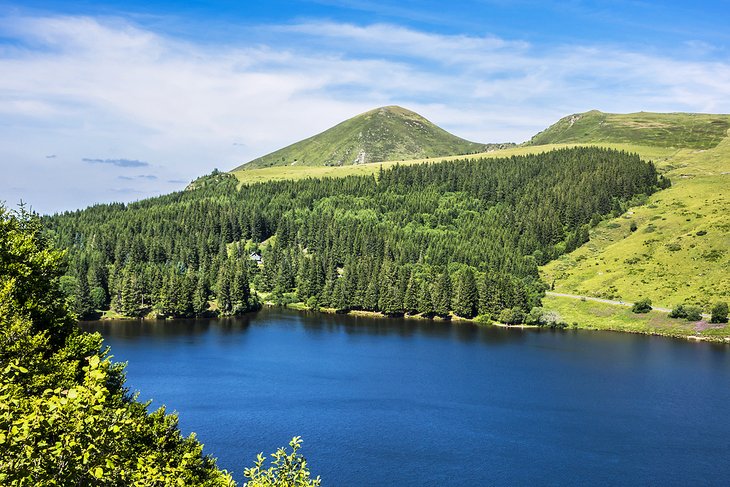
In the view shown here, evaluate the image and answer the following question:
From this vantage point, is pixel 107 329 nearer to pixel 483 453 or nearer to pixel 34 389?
pixel 483 453

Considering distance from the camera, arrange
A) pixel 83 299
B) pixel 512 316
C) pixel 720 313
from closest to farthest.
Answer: pixel 720 313 < pixel 83 299 < pixel 512 316

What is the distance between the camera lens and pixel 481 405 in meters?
106

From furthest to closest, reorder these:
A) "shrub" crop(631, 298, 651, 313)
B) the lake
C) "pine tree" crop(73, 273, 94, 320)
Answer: "pine tree" crop(73, 273, 94, 320)
"shrub" crop(631, 298, 651, 313)
the lake

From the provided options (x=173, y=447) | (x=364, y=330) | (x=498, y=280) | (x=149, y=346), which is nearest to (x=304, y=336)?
(x=364, y=330)

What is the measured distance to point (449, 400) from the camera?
358 ft

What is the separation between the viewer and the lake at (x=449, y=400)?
8019cm

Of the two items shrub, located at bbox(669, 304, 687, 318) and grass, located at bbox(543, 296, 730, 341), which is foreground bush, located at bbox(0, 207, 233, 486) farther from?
shrub, located at bbox(669, 304, 687, 318)

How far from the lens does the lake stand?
263ft

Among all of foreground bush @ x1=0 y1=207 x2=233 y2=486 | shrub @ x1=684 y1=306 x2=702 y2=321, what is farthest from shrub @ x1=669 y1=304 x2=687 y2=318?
foreground bush @ x1=0 y1=207 x2=233 y2=486

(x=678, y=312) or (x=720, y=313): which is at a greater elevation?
(x=720, y=313)

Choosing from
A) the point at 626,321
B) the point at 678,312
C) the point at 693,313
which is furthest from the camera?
the point at 626,321

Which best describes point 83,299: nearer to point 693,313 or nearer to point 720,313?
point 693,313

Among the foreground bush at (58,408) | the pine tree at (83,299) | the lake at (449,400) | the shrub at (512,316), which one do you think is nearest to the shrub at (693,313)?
the lake at (449,400)

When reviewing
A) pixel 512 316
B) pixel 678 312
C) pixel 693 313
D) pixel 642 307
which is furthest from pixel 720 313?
pixel 512 316
